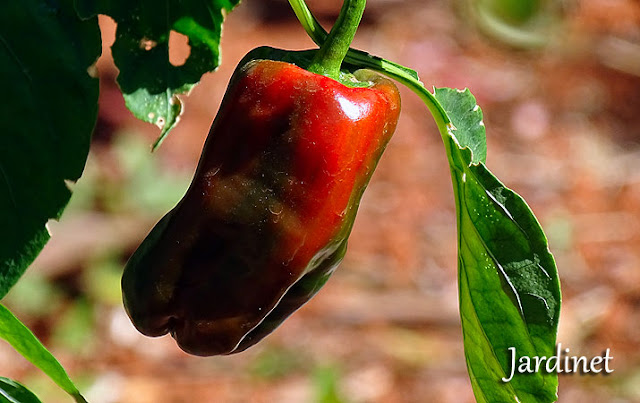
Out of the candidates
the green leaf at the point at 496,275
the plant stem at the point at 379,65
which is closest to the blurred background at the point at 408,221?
the green leaf at the point at 496,275

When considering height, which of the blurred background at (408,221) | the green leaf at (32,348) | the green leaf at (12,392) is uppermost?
the blurred background at (408,221)

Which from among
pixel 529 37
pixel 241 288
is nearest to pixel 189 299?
pixel 241 288

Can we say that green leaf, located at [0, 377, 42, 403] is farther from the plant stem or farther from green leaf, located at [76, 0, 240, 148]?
the plant stem

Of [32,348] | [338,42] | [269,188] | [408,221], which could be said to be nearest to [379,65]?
[338,42]

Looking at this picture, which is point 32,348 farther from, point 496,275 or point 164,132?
point 496,275

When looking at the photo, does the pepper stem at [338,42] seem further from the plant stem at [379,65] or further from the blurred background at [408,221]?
the blurred background at [408,221]

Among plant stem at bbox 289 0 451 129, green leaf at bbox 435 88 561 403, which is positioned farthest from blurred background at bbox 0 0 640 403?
plant stem at bbox 289 0 451 129

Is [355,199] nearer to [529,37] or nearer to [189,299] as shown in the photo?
[189,299]

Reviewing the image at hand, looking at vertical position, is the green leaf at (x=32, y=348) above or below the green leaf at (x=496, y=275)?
below
